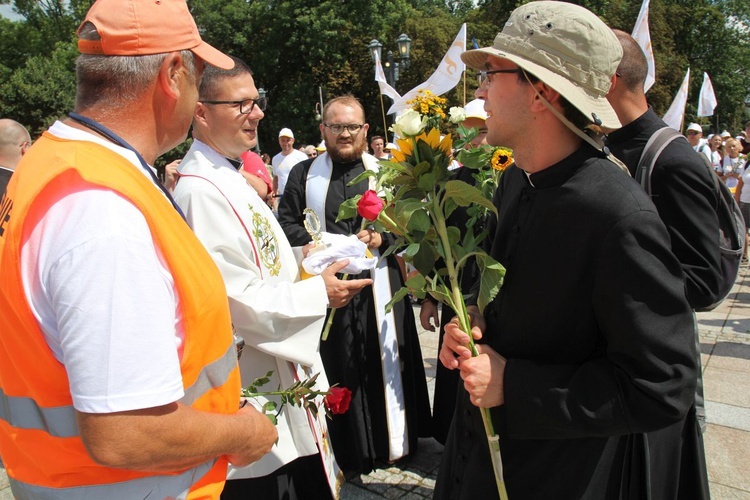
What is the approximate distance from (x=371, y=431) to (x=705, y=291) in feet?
7.73

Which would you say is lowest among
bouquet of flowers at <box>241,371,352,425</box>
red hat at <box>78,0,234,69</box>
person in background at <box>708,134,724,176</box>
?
person in background at <box>708,134,724,176</box>

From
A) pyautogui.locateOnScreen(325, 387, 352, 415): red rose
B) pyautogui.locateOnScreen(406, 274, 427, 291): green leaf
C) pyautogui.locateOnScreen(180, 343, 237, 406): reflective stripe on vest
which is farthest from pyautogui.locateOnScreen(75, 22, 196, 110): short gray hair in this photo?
pyautogui.locateOnScreen(325, 387, 352, 415): red rose

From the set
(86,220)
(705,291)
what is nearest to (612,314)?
(705,291)

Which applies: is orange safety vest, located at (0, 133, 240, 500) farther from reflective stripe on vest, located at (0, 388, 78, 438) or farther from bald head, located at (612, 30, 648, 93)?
bald head, located at (612, 30, 648, 93)

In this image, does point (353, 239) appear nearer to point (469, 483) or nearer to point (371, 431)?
point (469, 483)

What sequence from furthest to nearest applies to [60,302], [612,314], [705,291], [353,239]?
[353,239] < [705,291] < [612,314] < [60,302]

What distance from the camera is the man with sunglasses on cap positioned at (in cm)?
109

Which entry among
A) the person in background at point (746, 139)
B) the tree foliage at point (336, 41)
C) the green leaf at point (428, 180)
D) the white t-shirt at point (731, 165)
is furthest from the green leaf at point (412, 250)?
the tree foliage at point (336, 41)

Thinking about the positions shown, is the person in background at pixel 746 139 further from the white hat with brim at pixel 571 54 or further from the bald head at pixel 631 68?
the white hat with brim at pixel 571 54

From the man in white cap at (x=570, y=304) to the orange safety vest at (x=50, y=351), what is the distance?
766 mm

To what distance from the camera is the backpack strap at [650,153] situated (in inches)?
88.7

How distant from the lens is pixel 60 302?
108cm

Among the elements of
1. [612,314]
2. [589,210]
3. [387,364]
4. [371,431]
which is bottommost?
[371,431]

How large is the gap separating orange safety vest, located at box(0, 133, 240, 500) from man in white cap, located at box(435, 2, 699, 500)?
0.77 meters
